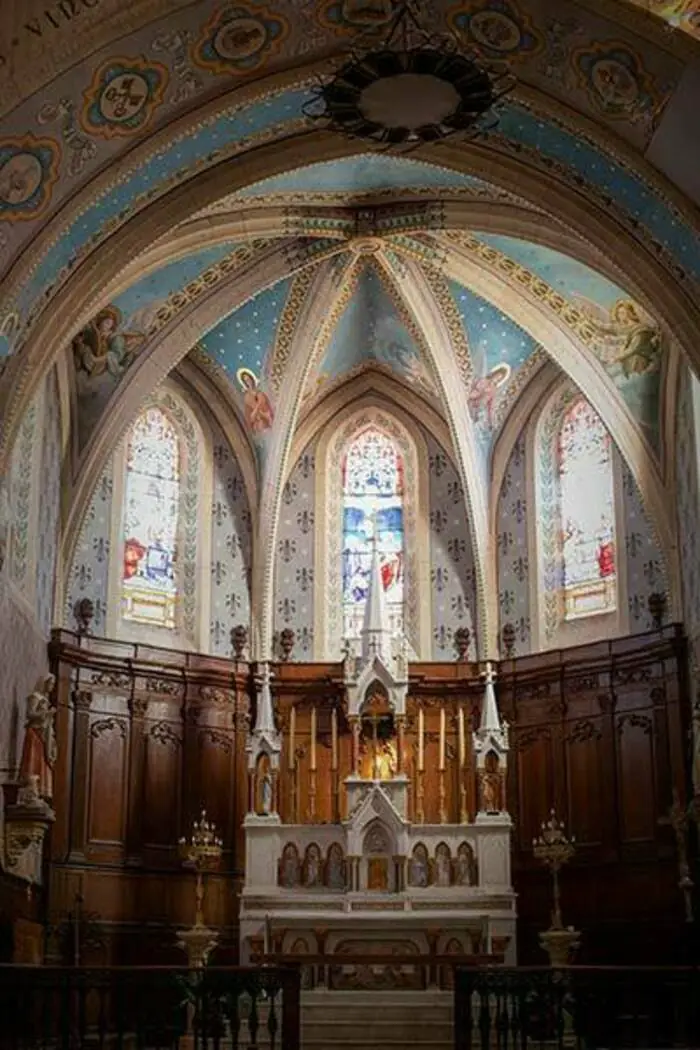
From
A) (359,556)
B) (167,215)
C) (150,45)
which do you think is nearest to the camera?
(150,45)

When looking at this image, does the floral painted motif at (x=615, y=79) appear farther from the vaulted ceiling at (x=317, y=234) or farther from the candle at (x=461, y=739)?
the candle at (x=461, y=739)

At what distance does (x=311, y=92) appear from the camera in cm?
1792

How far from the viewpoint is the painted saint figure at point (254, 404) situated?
25.1 meters

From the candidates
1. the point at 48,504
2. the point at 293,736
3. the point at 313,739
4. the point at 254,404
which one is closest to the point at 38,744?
the point at 48,504

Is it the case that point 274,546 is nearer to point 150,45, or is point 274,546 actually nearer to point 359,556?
point 359,556

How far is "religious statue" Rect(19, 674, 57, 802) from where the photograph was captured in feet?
65.4

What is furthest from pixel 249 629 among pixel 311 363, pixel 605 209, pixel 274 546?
pixel 605 209

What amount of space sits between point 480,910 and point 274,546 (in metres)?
6.70

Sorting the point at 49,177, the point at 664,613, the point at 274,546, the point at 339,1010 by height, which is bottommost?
the point at 339,1010

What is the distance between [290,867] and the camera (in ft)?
73.6

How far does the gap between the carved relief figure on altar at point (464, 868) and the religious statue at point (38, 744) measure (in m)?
5.62

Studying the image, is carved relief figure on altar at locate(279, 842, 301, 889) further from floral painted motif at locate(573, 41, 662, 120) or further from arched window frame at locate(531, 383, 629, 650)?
floral painted motif at locate(573, 41, 662, 120)

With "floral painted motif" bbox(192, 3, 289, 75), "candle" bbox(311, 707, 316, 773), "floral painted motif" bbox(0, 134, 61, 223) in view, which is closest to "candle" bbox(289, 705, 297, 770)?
"candle" bbox(311, 707, 316, 773)

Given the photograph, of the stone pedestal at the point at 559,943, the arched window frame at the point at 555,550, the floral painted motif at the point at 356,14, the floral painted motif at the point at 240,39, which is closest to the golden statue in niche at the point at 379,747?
the arched window frame at the point at 555,550
